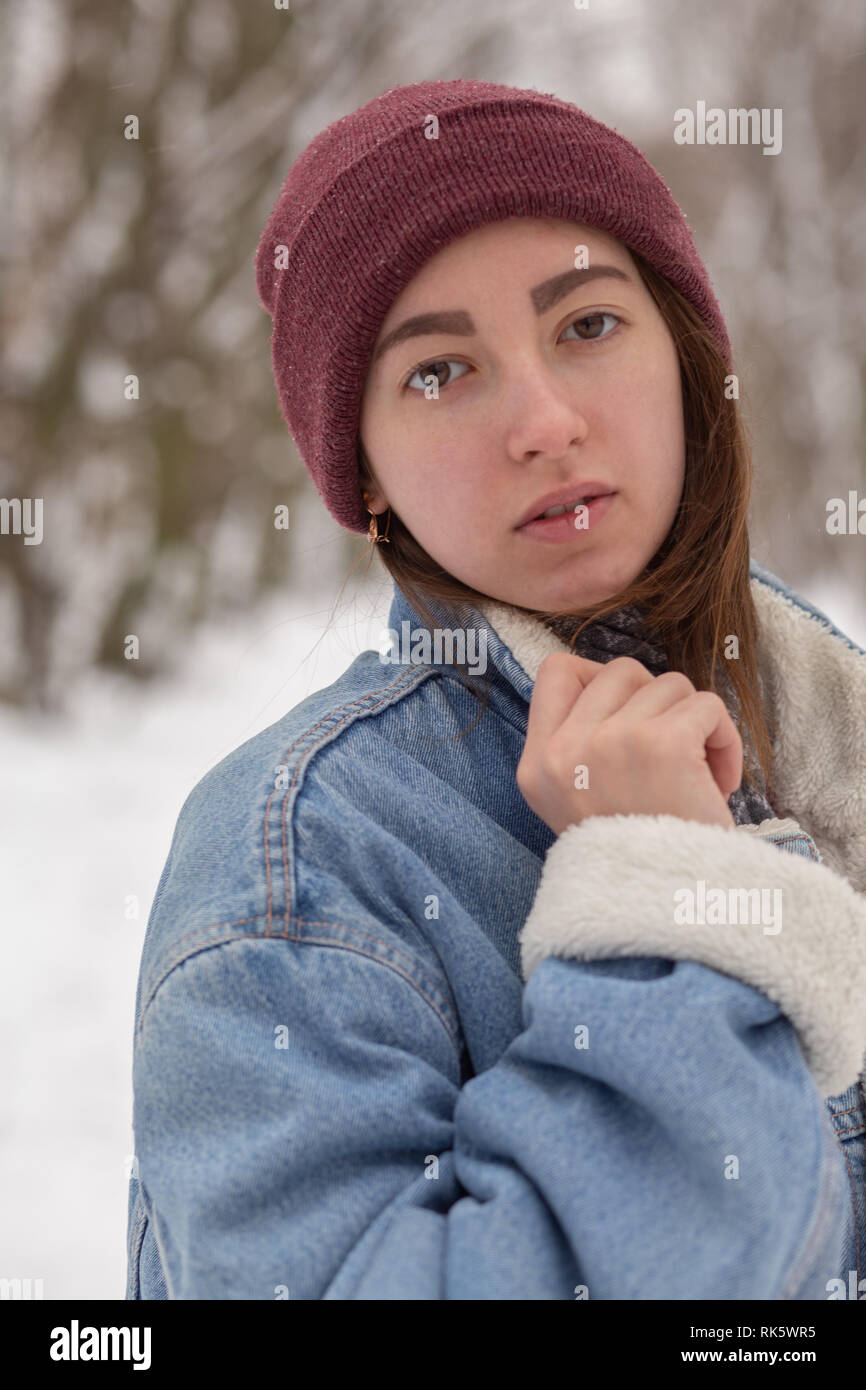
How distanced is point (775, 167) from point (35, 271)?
9.10ft

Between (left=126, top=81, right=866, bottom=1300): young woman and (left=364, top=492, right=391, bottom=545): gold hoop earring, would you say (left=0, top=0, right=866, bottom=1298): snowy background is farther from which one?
(left=126, top=81, right=866, bottom=1300): young woman

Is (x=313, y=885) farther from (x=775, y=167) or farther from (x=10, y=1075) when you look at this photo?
(x=775, y=167)

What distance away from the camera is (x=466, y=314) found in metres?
1.01

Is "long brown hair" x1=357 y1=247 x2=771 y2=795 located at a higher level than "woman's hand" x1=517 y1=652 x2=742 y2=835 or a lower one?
higher

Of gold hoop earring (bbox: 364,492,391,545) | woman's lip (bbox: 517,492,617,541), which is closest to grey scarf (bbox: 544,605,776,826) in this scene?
woman's lip (bbox: 517,492,617,541)

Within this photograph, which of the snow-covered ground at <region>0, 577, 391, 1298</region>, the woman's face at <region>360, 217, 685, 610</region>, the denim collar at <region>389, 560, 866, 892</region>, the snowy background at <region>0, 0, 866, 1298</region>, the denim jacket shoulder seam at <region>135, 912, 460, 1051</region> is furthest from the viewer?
the snowy background at <region>0, 0, 866, 1298</region>

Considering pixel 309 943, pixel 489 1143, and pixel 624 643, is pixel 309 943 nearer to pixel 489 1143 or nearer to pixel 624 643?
pixel 489 1143

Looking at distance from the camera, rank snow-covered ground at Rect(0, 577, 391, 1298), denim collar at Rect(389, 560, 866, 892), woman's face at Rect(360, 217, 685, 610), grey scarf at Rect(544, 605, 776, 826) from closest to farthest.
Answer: woman's face at Rect(360, 217, 685, 610) < grey scarf at Rect(544, 605, 776, 826) < denim collar at Rect(389, 560, 866, 892) < snow-covered ground at Rect(0, 577, 391, 1298)

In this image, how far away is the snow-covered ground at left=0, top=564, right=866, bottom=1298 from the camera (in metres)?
1.95

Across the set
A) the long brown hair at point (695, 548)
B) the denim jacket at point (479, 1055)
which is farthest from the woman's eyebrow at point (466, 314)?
the denim jacket at point (479, 1055)

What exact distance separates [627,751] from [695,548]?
0.37m

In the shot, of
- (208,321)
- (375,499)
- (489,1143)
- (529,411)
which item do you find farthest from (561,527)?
(208,321)

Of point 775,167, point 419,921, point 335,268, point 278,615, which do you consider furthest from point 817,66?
point 419,921

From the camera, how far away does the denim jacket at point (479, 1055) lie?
0.74 metres
